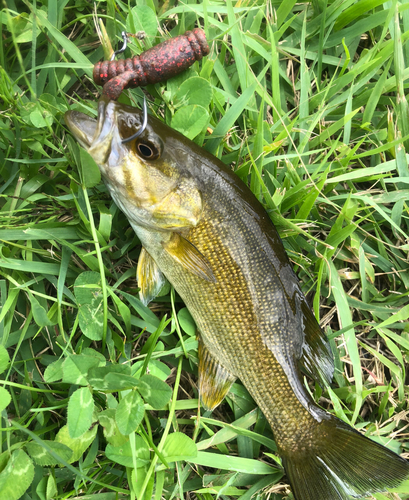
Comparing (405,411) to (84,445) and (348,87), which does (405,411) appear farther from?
(348,87)

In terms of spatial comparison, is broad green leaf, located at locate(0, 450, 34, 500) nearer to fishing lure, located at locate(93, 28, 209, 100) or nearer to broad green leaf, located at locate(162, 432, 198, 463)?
broad green leaf, located at locate(162, 432, 198, 463)

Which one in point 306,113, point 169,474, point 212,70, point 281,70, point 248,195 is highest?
point 212,70

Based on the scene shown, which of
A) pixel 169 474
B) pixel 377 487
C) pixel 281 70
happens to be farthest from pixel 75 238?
pixel 377 487

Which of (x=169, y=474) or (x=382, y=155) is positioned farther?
(x=382, y=155)

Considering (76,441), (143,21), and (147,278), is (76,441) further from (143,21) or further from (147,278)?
(143,21)

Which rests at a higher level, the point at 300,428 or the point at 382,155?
the point at 382,155

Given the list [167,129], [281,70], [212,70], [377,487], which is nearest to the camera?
[167,129]
